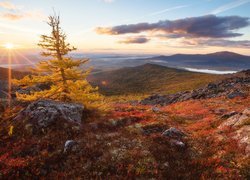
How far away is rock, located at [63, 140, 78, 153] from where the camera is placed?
12.6 m

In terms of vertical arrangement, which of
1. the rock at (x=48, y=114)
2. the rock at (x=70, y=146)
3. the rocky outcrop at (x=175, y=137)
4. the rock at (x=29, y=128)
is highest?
the rock at (x=48, y=114)

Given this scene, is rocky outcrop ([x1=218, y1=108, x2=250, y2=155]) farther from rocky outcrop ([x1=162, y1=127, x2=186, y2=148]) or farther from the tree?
the tree

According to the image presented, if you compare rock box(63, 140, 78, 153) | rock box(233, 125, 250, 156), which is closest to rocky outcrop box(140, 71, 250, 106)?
rock box(233, 125, 250, 156)

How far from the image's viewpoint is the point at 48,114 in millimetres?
16281

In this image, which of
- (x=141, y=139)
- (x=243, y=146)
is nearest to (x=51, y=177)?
(x=141, y=139)

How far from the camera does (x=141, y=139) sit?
14.5 meters

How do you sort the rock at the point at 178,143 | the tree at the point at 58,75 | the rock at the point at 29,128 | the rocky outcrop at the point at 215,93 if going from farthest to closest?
the rocky outcrop at the point at 215,93
the tree at the point at 58,75
the rock at the point at 29,128
the rock at the point at 178,143

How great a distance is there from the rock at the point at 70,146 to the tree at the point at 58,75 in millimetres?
7971

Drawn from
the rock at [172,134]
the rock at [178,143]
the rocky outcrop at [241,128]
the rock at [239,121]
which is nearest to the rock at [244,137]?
the rocky outcrop at [241,128]

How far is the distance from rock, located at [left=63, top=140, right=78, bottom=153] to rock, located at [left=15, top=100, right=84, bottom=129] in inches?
137

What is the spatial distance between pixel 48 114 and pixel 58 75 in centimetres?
552

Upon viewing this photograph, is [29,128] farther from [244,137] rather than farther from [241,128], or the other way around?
[241,128]

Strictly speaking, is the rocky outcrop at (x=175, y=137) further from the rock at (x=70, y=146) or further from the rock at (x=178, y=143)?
the rock at (x=70, y=146)

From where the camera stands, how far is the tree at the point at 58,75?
1988 centimetres
